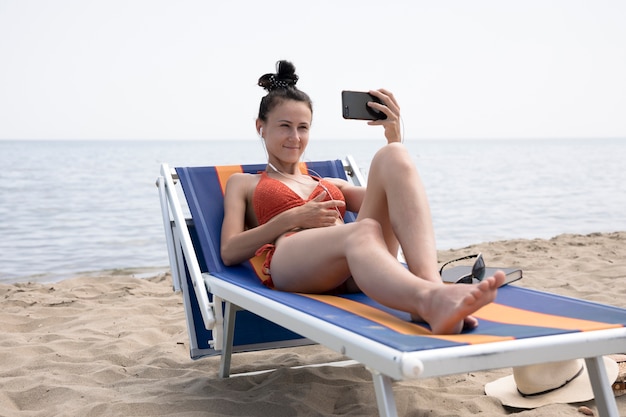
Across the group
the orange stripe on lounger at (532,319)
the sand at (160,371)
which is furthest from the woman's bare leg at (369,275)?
the sand at (160,371)

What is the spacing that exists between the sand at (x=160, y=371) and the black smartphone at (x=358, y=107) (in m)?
1.23

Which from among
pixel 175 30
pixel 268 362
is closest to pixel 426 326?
pixel 268 362

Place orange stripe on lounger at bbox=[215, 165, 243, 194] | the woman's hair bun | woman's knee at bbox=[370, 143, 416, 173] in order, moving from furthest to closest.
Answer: orange stripe on lounger at bbox=[215, 165, 243, 194] → the woman's hair bun → woman's knee at bbox=[370, 143, 416, 173]

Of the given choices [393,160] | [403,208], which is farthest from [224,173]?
[403,208]

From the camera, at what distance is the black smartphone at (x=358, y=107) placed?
3.09m

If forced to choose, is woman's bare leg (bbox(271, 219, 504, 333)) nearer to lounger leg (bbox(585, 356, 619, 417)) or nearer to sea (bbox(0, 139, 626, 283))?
lounger leg (bbox(585, 356, 619, 417))

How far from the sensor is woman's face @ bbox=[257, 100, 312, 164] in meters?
3.38

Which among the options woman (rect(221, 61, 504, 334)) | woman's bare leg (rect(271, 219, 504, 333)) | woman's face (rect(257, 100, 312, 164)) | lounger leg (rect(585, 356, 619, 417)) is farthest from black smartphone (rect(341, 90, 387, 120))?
lounger leg (rect(585, 356, 619, 417))

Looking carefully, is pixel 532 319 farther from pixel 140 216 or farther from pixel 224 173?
pixel 140 216

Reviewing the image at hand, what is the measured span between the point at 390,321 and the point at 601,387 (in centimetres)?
68

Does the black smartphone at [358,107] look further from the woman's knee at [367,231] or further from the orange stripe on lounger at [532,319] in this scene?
the orange stripe on lounger at [532,319]

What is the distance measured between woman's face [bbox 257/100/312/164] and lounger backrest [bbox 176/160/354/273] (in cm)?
40

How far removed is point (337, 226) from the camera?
8.64 ft

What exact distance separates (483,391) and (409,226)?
1104mm
